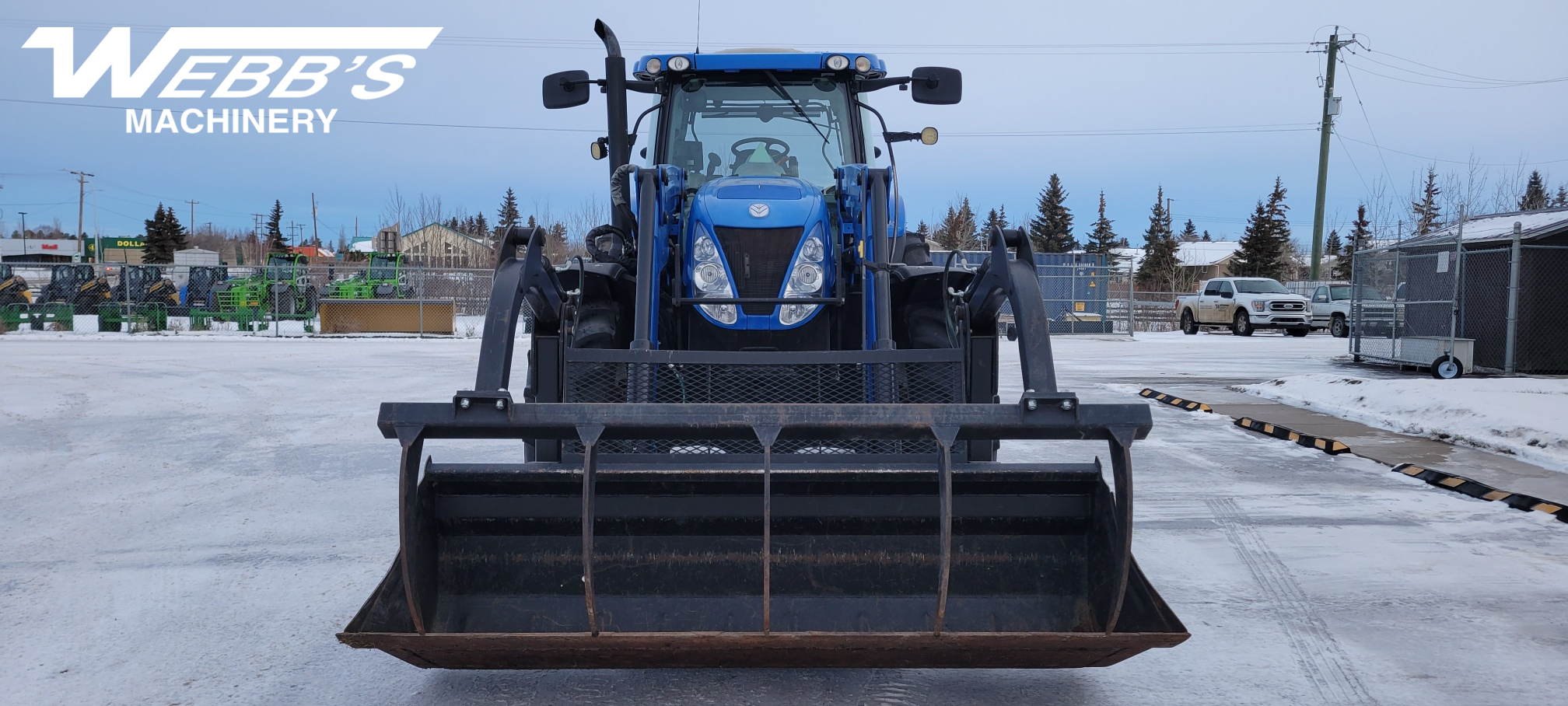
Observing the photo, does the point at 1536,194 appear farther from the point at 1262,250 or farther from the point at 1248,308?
the point at 1248,308

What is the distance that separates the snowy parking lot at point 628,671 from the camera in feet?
12.0

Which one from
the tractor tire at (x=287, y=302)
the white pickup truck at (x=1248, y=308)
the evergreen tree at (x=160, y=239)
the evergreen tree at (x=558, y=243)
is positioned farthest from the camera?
the evergreen tree at (x=160, y=239)

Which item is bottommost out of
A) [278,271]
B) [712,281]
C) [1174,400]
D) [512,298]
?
[1174,400]

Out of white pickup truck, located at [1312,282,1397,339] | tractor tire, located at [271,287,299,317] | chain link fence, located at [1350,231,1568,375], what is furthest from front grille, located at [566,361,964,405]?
tractor tire, located at [271,287,299,317]

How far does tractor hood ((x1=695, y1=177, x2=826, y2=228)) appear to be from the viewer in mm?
5008

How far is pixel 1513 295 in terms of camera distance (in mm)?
14539

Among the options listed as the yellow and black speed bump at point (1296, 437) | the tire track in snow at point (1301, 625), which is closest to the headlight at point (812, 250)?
the tire track in snow at point (1301, 625)

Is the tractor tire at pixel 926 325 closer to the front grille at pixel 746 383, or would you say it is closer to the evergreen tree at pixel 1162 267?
the front grille at pixel 746 383

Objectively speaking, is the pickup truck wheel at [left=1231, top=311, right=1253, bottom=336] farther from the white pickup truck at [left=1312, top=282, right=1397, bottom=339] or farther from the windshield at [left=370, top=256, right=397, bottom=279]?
the windshield at [left=370, top=256, right=397, bottom=279]

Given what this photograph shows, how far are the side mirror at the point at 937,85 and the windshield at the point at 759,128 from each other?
0.44m

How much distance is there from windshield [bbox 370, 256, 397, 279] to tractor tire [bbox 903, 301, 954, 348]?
25727mm

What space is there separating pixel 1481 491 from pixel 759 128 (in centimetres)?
542

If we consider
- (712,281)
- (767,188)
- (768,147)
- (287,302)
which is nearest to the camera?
(712,281)

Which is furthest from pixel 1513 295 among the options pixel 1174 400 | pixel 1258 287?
pixel 1258 287
